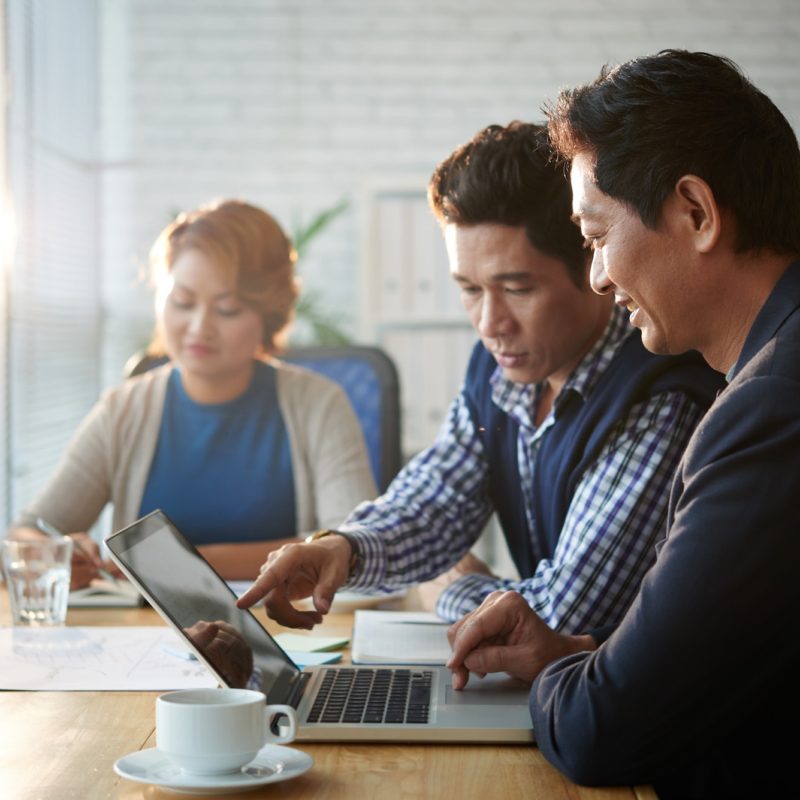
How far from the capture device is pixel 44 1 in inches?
146

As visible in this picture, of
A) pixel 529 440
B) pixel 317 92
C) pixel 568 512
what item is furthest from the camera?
pixel 317 92

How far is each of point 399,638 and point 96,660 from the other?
35 cm

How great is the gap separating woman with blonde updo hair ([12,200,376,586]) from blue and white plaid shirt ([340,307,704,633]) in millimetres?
587

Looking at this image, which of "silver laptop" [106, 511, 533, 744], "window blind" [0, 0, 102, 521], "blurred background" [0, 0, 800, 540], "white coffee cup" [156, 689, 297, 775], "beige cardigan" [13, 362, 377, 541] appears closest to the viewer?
"white coffee cup" [156, 689, 297, 775]

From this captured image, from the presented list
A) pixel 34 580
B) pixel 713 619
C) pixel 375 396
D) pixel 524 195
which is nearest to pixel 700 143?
pixel 713 619

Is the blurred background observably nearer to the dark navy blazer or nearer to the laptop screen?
the laptop screen

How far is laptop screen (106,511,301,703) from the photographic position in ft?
3.19

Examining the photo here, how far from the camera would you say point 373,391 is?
2.48 metres

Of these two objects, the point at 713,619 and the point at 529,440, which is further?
the point at 529,440

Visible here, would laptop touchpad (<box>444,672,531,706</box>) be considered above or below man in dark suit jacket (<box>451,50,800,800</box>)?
below

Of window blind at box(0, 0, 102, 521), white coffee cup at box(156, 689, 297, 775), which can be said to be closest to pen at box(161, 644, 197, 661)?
white coffee cup at box(156, 689, 297, 775)

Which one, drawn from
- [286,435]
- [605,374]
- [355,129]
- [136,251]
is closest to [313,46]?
[355,129]

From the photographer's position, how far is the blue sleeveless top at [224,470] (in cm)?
233

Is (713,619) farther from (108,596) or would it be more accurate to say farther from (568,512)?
(108,596)
